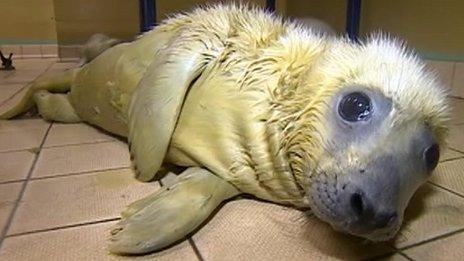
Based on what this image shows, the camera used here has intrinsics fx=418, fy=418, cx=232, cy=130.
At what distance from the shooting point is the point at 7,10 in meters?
3.97

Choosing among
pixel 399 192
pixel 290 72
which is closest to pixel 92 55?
pixel 290 72

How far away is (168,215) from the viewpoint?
2.76ft

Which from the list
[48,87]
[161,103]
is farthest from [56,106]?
[161,103]

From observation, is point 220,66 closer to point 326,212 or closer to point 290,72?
point 290,72

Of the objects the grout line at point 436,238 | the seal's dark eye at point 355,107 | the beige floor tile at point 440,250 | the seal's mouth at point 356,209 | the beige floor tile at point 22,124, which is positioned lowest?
the beige floor tile at point 22,124

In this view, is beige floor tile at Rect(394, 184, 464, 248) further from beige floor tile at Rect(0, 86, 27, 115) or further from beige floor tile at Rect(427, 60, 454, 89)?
beige floor tile at Rect(0, 86, 27, 115)

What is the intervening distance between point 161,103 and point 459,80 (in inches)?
79.7

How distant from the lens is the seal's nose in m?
0.68

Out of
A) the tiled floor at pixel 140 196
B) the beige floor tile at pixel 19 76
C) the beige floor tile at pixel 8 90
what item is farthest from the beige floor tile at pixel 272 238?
the beige floor tile at pixel 19 76

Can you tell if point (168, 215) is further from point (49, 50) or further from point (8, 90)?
point (49, 50)

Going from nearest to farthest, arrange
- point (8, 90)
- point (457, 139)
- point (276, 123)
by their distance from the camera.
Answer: point (276, 123)
point (457, 139)
point (8, 90)

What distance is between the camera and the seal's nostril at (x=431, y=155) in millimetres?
800

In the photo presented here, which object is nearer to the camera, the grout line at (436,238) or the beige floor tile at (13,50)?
the grout line at (436,238)

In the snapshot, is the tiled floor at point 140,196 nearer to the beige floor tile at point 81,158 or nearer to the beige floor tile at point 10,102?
the beige floor tile at point 81,158
